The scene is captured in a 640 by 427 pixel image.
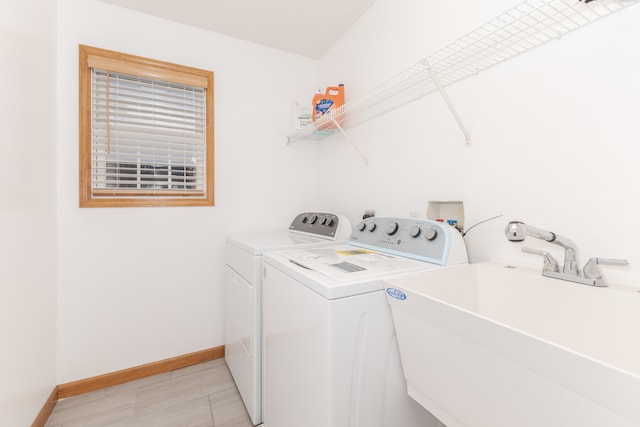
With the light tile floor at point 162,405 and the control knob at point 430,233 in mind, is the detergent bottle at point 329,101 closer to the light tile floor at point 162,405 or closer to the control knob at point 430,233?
the control knob at point 430,233

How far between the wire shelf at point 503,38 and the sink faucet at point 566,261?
686 millimetres

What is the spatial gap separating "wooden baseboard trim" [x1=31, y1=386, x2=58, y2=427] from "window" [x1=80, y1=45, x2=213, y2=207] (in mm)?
1201

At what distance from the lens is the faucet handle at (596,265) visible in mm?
865

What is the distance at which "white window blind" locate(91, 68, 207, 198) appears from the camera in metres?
1.95

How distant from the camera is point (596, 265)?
905mm

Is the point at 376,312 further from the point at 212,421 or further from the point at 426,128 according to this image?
the point at 212,421

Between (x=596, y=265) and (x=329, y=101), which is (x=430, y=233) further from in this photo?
(x=329, y=101)

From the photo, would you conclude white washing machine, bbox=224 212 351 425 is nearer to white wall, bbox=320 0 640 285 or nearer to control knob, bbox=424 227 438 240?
white wall, bbox=320 0 640 285

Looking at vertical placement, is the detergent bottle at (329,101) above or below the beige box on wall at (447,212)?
above

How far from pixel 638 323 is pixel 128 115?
109 inches

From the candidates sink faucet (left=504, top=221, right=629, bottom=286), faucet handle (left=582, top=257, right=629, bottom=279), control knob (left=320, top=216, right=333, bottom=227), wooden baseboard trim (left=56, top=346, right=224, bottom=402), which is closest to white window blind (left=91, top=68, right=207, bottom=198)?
control knob (left=320, top=216, right=333, bottom=227)

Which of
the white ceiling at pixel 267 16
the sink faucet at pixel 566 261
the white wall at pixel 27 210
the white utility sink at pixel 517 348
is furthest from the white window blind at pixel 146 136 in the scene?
the sink faucet at pixel 566 261

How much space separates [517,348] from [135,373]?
240 cm

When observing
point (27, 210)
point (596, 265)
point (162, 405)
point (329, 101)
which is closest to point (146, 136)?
point (27, 210)
